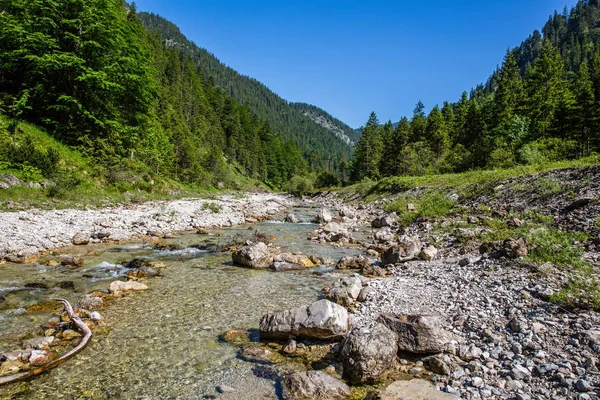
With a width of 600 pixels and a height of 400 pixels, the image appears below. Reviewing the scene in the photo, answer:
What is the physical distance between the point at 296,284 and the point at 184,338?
4.21 metres

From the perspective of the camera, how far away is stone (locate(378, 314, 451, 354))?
5.27m

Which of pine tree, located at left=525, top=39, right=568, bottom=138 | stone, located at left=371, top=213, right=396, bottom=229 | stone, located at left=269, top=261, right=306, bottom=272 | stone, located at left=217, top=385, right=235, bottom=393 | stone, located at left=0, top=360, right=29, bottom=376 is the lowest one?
stone, located at left=0, top=360, right=29, bottom=376

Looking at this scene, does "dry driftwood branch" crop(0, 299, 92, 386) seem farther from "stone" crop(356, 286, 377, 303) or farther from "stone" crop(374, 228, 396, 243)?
"stone" crop(374, 228, 396, 243)

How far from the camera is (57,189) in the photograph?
18641 millimetres

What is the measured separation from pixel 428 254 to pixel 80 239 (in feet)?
48.2

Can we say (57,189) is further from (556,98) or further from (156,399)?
(556,98)

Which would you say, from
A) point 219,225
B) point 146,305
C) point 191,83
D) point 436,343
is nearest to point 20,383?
point 146,305

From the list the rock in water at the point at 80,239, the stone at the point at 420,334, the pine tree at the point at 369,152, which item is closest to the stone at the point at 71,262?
the rock in water at the point at 80,239

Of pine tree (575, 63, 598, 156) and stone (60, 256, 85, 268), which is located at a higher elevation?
pine tree (575, 63, 598, 156)

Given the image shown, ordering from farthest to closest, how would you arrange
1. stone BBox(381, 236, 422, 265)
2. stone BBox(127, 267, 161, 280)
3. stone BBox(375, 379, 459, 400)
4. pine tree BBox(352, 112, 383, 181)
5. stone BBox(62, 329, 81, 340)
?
1. pine tree BBox(352, 112, 383, 181)
2. stone BBox(381, 236, 422, 265)
3. stone BBox(127, 267, 161, 280)
4. stone BBox(62, 329, 81, 340)
5. stone BBox(375, 379, 459, 400)

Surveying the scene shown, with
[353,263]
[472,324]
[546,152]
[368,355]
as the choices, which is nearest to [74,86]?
[353,263]

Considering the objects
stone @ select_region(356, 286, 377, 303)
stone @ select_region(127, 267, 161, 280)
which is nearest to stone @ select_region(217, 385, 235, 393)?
stone @ select_region(356, 286, 377, 303)

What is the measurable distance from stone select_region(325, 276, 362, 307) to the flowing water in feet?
2.56

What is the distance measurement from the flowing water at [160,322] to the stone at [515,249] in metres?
5.32
